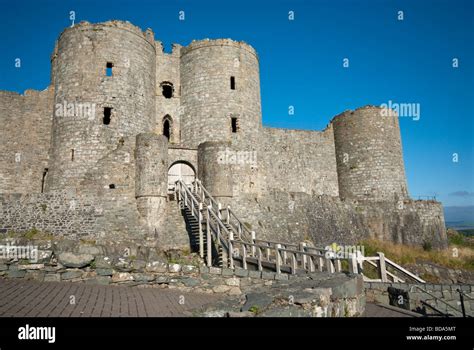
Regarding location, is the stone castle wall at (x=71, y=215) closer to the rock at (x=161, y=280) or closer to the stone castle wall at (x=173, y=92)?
the stone castle wall at (x=173, y=92)

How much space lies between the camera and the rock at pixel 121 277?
776cm

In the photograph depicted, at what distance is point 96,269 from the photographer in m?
7.77

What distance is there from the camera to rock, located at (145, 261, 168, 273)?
8.03 m

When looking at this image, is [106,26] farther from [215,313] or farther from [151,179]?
[215,313]

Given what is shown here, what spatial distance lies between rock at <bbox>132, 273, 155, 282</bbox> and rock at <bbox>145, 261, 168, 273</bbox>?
13cm

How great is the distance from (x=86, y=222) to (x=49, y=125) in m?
6.91

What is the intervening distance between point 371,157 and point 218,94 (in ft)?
41.3

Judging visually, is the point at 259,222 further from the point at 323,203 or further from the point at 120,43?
the point at 120,43

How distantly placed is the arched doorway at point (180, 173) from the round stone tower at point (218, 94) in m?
1.39

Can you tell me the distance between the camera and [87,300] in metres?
6.07

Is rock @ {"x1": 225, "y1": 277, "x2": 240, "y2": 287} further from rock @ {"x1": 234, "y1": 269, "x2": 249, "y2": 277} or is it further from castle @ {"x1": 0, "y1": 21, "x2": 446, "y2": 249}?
castle @ {"x1": 0, "y1": 21, "x2": 446, "y2": 249}

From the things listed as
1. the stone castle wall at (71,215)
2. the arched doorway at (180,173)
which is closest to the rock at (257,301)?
the stone castle wall at (71,215)

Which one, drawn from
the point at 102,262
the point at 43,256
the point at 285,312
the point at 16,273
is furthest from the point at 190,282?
the point at 285,312

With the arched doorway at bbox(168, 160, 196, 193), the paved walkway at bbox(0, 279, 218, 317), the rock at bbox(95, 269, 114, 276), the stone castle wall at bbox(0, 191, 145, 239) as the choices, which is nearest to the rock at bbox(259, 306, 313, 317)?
the paved walkway at bbox(0, 279, 218, 317)
